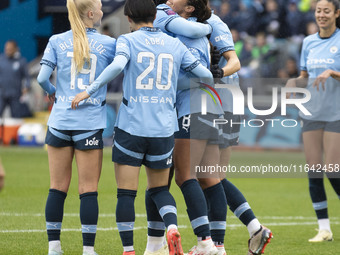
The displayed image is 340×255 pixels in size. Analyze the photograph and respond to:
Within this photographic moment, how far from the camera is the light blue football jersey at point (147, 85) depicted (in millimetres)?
5250

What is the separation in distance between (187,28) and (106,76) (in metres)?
0.84

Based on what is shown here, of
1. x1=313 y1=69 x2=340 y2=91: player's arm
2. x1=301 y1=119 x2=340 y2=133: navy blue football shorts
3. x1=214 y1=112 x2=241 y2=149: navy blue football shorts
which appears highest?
x1=313 y1=69 x2=340 y2=91: player's arm

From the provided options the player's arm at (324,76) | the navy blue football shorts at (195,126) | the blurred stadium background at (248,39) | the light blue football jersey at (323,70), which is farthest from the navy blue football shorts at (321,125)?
the blurred stadium background at (248,39)

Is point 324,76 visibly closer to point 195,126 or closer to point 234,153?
point 195,126

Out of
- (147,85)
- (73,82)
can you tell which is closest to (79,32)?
(73,82)

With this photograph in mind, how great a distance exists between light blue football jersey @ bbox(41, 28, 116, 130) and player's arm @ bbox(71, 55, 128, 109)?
213 mm

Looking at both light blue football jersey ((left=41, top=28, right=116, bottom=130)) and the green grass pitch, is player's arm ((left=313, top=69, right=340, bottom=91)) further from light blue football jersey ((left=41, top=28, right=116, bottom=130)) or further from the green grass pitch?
light blue football jersey ((left=41, top=28, right=116, bottom=130))

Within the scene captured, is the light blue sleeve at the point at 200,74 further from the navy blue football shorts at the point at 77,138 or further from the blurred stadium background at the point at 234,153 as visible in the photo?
the blurred stadium background at the point at 234,153

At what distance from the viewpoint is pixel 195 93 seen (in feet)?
18.6

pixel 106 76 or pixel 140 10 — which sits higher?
pixel 140 10

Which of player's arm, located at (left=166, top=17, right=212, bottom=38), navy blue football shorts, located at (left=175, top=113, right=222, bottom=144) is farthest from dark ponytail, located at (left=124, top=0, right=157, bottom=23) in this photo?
navy blue football shorts, located at (left=175, top=113, right=222, bottom=144)

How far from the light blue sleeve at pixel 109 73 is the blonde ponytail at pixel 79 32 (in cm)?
31

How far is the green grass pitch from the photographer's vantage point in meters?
6.45

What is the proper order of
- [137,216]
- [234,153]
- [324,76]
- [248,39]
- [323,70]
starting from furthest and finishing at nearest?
[248,39]
[234,153]
[137,216]
[323,70]
[324,76]
